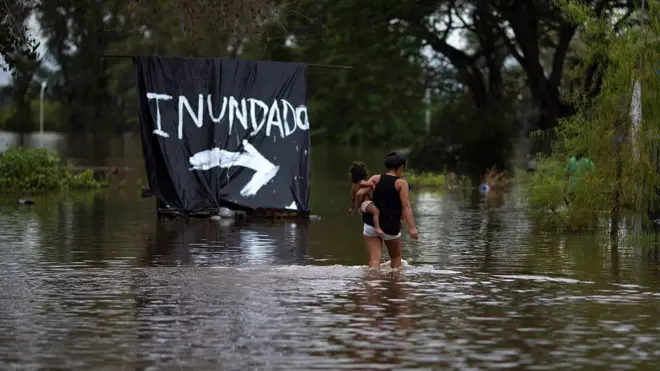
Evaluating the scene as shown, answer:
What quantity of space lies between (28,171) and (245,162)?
10764 millimetres

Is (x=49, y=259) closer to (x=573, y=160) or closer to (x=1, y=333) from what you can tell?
(x=1, y=333)

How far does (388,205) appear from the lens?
16.7 meters

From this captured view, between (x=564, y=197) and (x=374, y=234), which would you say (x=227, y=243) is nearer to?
(x=374, y=234)

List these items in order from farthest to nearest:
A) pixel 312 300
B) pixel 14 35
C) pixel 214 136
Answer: pixel 214 136, pixel 14 35, pixel 312 300

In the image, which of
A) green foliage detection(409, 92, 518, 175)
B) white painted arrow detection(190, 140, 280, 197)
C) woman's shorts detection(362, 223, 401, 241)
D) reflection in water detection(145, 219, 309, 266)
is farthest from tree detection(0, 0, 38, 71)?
green foliage detection(409, 92, 518, 175)

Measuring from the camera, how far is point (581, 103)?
23828 millimetres

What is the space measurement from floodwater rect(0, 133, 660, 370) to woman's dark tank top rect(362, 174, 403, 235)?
59 cm

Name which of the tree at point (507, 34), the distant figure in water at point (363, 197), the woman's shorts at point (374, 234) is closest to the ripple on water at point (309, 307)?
the woman's shorts at point (374, 234)

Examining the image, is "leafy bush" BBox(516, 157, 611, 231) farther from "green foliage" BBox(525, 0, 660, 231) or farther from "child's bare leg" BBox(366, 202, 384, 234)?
"child's bare leg" BBox(366, 202, 384, 234)

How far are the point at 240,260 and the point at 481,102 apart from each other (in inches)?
1666

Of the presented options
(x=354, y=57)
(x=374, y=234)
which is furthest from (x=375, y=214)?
(x=354, y=57)

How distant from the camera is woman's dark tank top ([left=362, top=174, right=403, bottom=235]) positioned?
1666 cm

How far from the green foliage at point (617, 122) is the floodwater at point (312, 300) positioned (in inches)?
32.0

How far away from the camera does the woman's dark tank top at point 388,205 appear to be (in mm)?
16656
